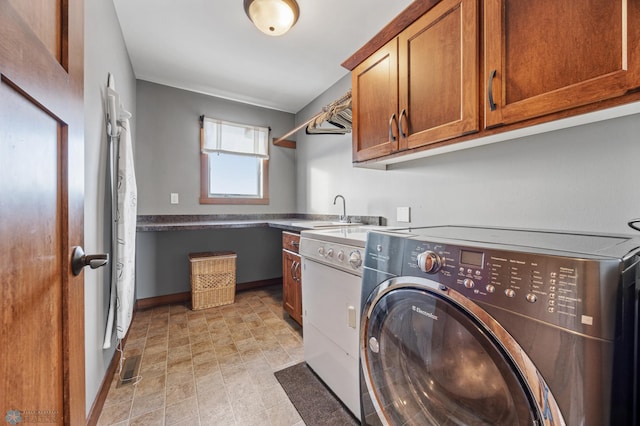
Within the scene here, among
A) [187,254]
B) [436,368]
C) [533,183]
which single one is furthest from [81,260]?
[187,254]

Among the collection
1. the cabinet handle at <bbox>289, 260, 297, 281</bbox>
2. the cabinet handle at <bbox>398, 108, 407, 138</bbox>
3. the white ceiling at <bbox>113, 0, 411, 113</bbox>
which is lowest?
the cabinet handle at <bbox>289, 260, 297, 281</bbox>

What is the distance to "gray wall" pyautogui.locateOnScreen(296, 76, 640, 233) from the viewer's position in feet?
3.29

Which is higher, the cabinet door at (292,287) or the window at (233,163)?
the window at (233,163)

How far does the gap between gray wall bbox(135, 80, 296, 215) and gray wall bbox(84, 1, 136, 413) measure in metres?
1.18

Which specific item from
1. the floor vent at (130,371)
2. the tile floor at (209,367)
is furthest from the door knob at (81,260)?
the floor vent at (130,371)

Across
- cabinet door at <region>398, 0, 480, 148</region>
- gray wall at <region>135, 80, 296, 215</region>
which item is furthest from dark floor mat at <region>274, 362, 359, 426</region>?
gray wall at <region>135, 80, 296, 215</region>

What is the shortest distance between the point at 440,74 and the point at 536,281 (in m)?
1.06

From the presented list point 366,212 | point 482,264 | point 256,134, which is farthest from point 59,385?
point 256,134

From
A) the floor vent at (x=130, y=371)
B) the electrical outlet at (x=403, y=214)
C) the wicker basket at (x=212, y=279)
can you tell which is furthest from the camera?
the wicker basket at (x=212, y=279)

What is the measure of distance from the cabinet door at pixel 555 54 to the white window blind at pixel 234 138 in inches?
110

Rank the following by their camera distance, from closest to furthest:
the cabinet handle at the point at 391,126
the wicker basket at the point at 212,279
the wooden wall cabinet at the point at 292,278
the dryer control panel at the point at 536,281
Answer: the dryer control panel at the point at 536,281 < the cabinet handle at the point at 391,126 < the wooden wall cabinet at the point at 292,278 < the wicker basket at the point at 212,279

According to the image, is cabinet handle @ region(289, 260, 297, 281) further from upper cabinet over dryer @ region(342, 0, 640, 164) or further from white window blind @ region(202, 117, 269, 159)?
white window blind @ region(202, 117, 269, 159)

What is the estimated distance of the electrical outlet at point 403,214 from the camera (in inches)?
75.3

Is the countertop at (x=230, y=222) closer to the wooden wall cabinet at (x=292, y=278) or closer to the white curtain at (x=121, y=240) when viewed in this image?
the wooden wall cabinet at (x=292, y=278)
